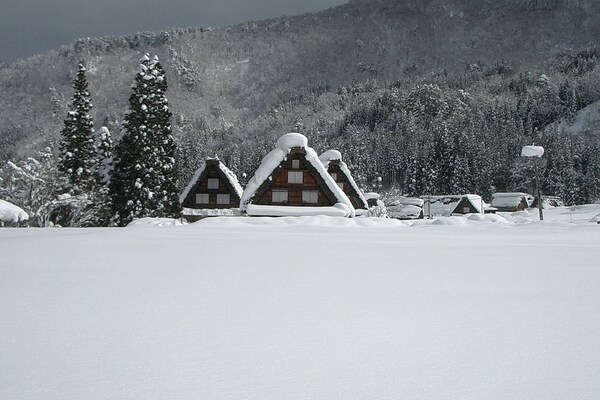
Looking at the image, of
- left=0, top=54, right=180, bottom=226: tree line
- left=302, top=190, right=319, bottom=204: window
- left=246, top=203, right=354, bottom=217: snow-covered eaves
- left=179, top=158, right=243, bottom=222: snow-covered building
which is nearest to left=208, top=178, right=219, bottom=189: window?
left=179, top=158, right=243, bottom=222: snow-covered building

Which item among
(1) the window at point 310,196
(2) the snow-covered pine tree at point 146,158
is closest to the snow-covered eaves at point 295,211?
(1) the window at point 310,196

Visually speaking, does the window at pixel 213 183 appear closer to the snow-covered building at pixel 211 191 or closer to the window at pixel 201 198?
the snow-covered building at pixel 211 191

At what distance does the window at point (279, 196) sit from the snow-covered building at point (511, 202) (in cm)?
6901

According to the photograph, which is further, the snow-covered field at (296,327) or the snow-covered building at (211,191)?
the snow-covered building at (211,191)

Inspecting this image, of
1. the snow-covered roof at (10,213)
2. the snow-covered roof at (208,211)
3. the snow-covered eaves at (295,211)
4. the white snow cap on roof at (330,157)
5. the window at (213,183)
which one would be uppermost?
the white snow cap on roof at (330,157)

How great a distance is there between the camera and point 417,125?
→ 543 feet

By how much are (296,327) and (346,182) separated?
33.1 meters

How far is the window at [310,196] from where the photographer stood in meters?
30.4

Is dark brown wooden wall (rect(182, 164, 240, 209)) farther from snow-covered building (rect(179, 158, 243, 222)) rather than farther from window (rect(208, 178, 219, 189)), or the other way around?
window (rect(208, 178, 219, 189))

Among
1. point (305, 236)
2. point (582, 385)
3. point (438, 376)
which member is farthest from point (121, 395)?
point (305, 236)

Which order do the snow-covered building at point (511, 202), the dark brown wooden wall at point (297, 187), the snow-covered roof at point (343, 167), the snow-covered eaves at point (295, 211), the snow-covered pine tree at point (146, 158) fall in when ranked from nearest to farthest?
the snow-covered pine tree at point (146, 158) → the snow-covered eaves at point (295, 211) → the dark brown wooden wall at point (297, 187) → the snow-covered roof at point (343, 167) → the snow-covered building at point (511, 202)

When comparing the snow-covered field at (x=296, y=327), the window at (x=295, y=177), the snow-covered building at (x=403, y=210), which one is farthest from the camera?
the snow-covered building at (x=403, y=210)

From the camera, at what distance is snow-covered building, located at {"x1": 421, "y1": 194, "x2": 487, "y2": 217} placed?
77.4m

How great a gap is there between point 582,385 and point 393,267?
13.9 ft
